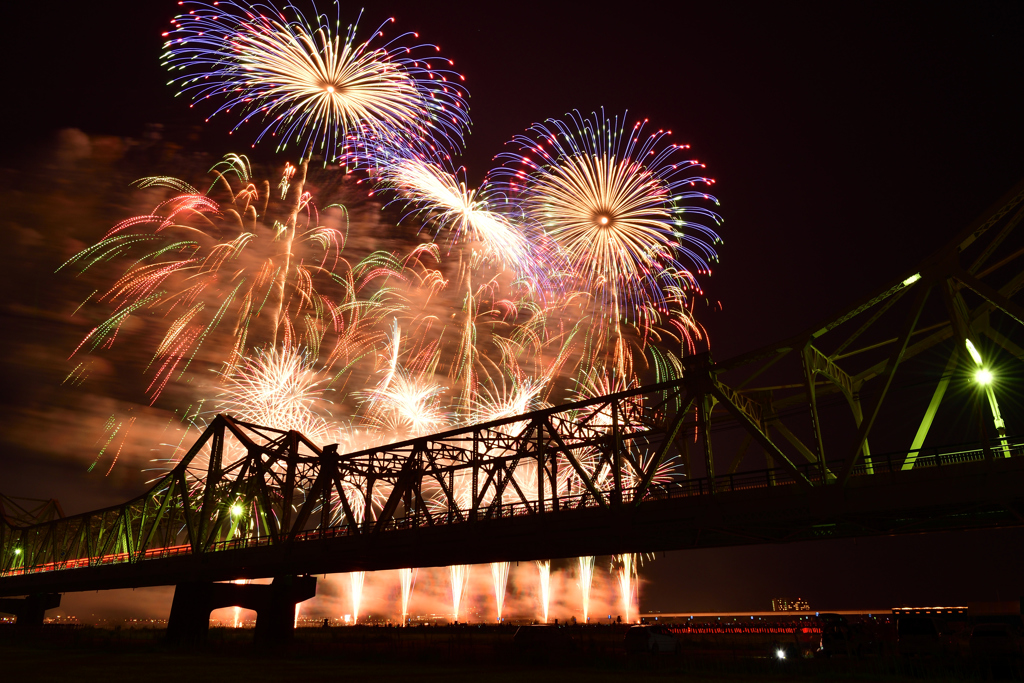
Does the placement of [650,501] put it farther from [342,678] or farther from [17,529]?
[17,529]

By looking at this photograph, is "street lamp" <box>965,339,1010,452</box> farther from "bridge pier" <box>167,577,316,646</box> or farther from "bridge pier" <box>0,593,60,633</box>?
"bridge pier" <box>0,593,60,633</box>

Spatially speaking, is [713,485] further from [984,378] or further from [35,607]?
[35,607]

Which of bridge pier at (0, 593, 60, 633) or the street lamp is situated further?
bridge pier at (0, 593, 60, 633)

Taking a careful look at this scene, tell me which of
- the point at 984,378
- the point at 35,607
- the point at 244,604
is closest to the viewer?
the point at 984,378

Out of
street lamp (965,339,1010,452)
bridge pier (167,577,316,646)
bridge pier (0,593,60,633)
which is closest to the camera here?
street lamp (965,339,1010,452)

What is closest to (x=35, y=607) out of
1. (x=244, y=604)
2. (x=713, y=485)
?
(x=244, y=604)

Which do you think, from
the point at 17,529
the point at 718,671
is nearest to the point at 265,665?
the point at 718,671

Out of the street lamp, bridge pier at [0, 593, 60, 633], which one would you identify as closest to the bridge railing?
the street lamp

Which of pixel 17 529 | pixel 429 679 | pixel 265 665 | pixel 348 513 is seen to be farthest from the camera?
pixel 17 529

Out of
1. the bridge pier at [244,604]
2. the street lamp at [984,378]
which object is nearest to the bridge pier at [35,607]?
the bridge pier at [244,604]
